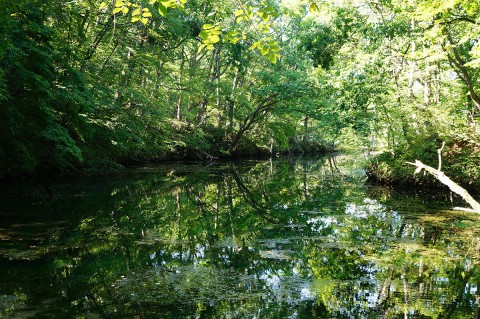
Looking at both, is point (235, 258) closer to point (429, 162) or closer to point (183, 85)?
point (429, 162)

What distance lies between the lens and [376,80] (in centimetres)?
1373

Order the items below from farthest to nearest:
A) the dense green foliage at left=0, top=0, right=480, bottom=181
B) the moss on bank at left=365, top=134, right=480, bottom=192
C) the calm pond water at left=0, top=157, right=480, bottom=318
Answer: the moss on bank at left=365, top=134, right=480, bottom=192 → the dense green foliage at left=0, top=0, right=480, bottom=181 → the calm pond water at left=0, top=157, right=480, bottom=318

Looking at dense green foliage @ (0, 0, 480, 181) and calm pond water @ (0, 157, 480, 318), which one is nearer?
calm pond water @ (0, 157, 480, 318)

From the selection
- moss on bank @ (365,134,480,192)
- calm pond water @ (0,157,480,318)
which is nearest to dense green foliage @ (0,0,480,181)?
moss on bank @ (365,134,480,192)

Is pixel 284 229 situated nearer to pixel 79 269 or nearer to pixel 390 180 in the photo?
pixel 79 269

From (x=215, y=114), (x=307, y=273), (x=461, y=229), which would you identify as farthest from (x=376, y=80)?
(x=215, y=114)

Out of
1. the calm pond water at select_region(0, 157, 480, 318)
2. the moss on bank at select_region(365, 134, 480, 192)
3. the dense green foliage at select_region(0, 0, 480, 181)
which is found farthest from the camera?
the moss on bank at select_region(365, 134, 480, 192)

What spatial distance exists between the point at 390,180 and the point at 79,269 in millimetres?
12189

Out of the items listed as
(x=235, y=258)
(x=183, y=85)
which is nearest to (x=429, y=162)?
(x=235, y=258)

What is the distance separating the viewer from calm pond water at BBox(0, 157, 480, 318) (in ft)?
13.9

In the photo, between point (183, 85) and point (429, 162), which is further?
point (183, 85)

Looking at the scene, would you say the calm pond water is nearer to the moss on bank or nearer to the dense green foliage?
the moss on bank

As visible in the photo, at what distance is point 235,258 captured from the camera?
19.8 feet

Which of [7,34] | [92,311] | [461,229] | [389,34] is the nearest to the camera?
[92,311]
